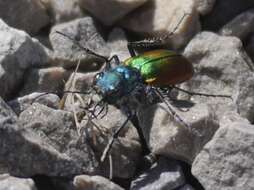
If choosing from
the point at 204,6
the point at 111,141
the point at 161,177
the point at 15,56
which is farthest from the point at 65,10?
the point at 161,177

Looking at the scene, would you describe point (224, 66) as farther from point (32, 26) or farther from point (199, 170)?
point (32, 26)

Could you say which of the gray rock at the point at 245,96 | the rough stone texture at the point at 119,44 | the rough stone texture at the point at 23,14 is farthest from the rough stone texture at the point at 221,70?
the rough stone texture at the point at 23,14

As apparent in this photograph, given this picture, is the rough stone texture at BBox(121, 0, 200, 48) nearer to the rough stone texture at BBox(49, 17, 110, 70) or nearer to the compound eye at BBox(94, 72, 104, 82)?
the rough stone texture at BBox(49, 17, 110, 70)

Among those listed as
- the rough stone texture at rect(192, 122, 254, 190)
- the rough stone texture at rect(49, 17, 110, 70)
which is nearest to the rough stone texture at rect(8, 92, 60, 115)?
the rough stone texture at rect(49, 17, 110, 70)

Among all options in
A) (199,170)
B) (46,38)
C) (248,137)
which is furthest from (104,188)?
(46,38)

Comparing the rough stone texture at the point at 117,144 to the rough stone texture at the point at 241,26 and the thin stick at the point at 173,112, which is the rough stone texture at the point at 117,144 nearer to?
the thin stick at the point at 173,112

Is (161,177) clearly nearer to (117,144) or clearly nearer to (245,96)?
(117,144)
